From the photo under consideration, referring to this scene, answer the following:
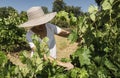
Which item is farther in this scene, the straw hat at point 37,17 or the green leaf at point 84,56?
the straw hat at point 37,17

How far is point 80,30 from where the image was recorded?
2.74 m

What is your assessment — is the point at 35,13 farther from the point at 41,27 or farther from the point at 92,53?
the point at 92,53

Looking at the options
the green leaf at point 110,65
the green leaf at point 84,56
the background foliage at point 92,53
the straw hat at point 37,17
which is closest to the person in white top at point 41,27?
the straw hat at point 37,17

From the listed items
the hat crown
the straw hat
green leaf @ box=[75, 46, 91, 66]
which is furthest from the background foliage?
the hat crown

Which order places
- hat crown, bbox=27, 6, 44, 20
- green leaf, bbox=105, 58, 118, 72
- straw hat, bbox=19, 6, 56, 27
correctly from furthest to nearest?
hat crown, bbox=27, 6, 44, 20 → straw hat, bbox=19, 6, 56, 27 → green leaf, bbox=105, 58, 118, 72

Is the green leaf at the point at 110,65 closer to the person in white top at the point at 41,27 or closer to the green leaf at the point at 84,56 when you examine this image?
the green leaf at the point at 84,56

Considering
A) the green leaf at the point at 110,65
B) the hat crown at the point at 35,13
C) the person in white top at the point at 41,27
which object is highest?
the hat crown at the point at 35,13

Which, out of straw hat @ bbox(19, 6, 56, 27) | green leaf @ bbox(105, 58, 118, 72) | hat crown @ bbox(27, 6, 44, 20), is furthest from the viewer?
hat crown @ bbox(27, 6, 44, 20)

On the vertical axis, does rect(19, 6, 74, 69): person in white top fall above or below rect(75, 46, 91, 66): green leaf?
above

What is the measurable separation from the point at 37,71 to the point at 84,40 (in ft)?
1.60

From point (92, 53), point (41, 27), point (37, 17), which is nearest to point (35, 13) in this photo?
point (37, 17)

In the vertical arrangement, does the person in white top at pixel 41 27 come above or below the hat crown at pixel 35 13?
below

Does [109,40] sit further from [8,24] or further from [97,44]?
[8,24]

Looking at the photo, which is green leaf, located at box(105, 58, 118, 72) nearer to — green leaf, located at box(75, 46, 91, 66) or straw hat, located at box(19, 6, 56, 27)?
green leaf, located at box(75, 46, 91, 66)
